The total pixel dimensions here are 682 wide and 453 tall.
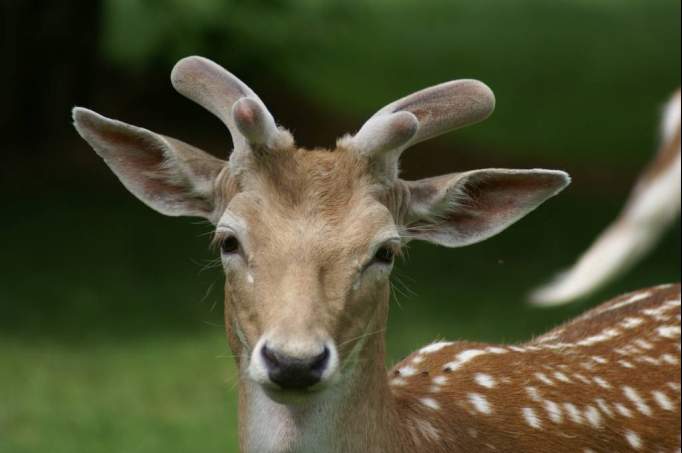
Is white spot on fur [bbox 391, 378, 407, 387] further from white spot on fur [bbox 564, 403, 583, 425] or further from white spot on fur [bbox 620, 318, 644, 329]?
white spot on fur [bbox 620, 318, 644, 329]

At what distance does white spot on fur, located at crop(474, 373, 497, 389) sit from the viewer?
194 inches

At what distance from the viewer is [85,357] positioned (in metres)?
10.5

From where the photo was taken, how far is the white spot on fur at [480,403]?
4.77 metres

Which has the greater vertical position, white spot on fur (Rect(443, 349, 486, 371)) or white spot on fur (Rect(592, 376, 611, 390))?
white spot on fur (Rect(443, 349, 486, 371))

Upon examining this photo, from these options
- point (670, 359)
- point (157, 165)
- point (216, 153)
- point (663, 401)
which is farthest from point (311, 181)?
point (216, 153)

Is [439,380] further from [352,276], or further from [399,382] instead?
[352,276]

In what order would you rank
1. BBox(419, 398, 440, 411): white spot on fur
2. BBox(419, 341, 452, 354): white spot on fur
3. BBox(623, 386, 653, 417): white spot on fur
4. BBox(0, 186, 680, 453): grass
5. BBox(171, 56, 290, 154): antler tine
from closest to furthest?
1. BBox(171, 56, 290, 154): antler tine
2. BBox(419, 398, 440, 411): white spot on fur
3. BBox(623, 386, 653, 417): white spot on fur
4. BBox(419, 341, 452, 354): white spot on fur
5. BBox(0, 186, 680, 453): grass

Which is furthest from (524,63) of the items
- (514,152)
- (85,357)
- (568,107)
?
(85,357)

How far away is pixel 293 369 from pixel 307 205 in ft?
1.95

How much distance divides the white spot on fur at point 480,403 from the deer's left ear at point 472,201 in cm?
57

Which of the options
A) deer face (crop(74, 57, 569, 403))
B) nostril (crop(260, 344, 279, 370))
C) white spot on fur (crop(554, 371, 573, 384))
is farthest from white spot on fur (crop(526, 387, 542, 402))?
nostril (crop(260, 344, 279, 370))

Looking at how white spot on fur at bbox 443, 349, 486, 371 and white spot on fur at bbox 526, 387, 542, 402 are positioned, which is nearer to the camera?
white spot on fur at bbox 526, 387, 542, 402

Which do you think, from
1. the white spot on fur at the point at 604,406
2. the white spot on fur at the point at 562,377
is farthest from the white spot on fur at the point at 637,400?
the white spot on fur at the point at 562,377

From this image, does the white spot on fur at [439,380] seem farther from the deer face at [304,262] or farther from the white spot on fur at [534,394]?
the deer face at [304,262]
